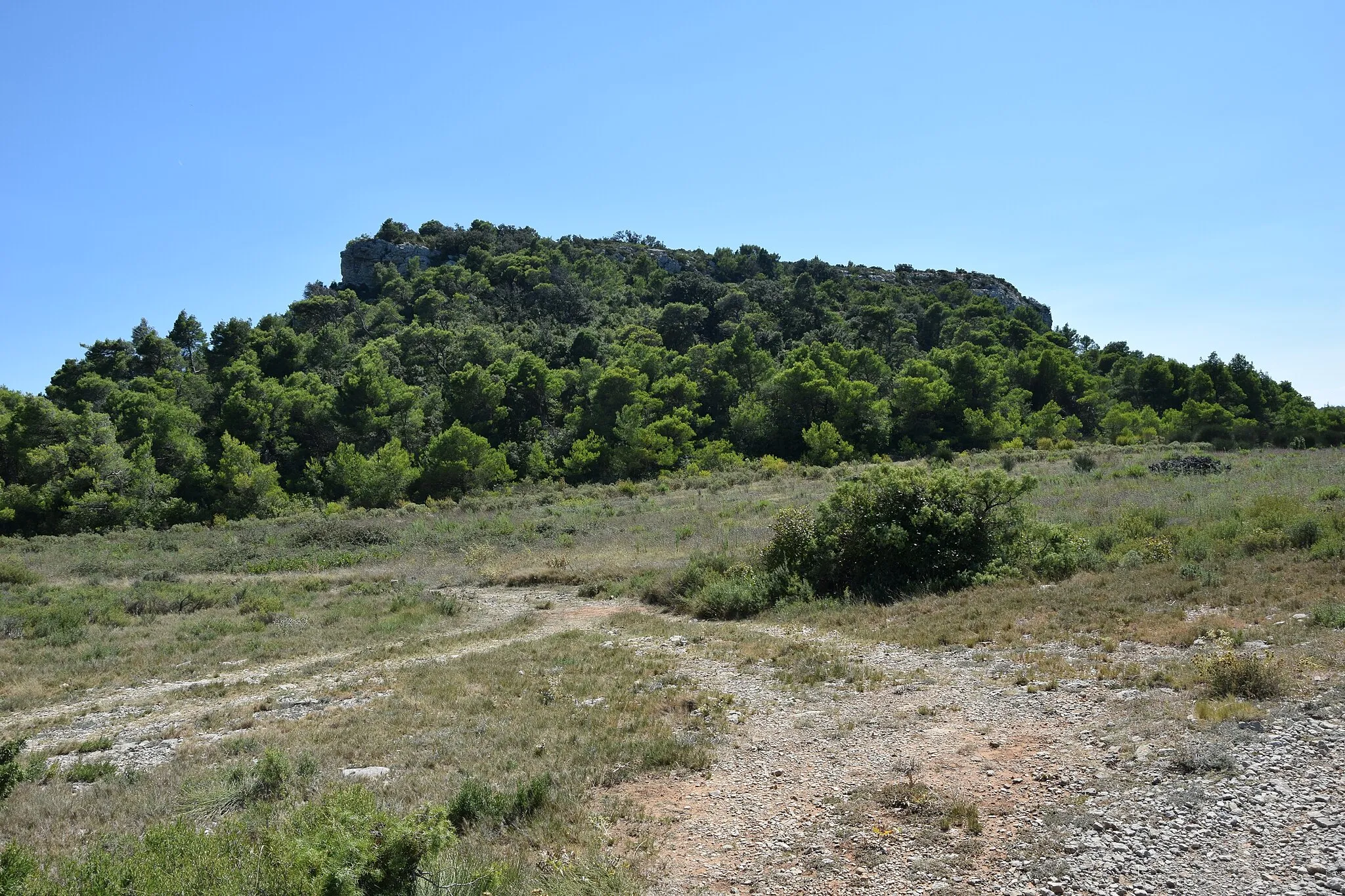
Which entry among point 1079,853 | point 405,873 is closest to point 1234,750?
point 1079,853

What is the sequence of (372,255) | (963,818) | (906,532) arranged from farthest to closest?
(372,255) < (906,532) < (963,818)

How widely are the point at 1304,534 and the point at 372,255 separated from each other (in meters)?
115

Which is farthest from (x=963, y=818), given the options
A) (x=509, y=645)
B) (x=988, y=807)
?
(x=509, y=645)

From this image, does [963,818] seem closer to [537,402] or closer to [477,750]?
[477,750]

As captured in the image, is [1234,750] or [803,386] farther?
[803,386]

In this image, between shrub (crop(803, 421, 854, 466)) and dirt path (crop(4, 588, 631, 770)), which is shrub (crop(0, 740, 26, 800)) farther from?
shrub (crop(803, 421, 854, 466))

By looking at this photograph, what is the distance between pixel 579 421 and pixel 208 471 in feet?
80.7

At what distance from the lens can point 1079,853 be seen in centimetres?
539

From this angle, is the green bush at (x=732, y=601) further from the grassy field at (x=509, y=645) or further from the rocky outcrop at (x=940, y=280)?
the rocky outcrop at (x=940, y=280)

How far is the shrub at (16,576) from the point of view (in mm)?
24688

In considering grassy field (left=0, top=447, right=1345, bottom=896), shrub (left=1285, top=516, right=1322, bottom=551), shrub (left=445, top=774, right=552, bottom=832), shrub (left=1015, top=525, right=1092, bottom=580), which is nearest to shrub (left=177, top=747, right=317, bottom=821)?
grassy field (left=0, top=447, right=1345, bottom=896)

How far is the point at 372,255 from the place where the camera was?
360ft

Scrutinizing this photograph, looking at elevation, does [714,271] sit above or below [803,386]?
above

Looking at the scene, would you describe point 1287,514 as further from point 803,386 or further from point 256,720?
point 803,386
